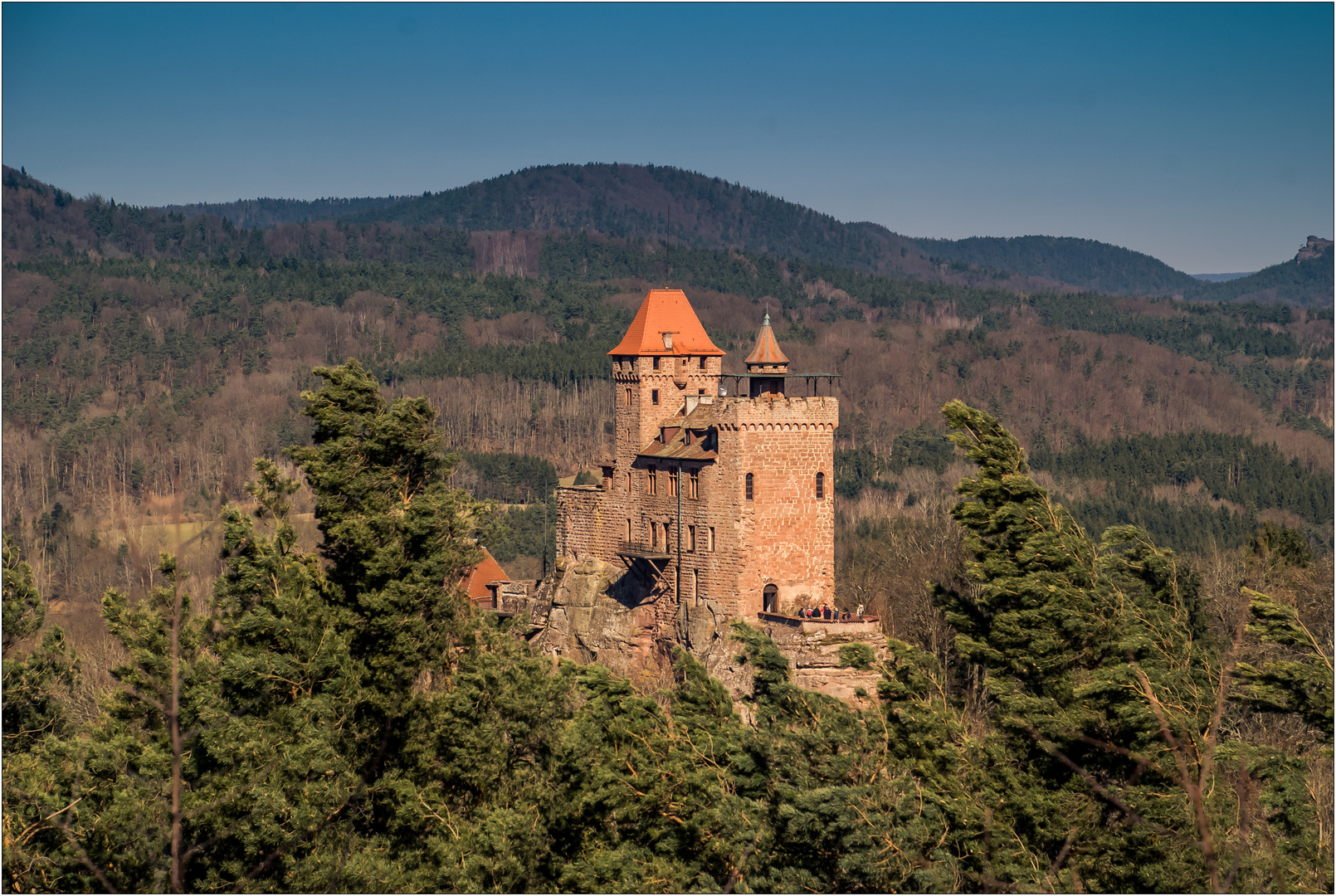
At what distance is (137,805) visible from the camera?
80.6 ft

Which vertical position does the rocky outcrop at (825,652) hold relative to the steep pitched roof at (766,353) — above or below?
below

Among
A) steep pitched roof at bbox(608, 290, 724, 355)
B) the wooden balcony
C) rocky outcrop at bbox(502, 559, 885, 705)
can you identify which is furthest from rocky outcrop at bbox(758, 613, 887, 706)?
steep pitched roof at bbox(608, 290, 724, 355)

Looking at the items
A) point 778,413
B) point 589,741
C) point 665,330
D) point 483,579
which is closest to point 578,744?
point 589,741

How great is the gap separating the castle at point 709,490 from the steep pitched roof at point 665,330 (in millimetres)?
90

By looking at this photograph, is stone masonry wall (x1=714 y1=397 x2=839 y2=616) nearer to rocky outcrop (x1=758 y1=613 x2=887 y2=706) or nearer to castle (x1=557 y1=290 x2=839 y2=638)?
castle (x1=557 y1=290 x2=839 y2=638)

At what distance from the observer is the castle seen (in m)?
54.2

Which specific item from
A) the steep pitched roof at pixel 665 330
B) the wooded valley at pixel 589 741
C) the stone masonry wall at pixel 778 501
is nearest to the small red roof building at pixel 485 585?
the steep pitched roof at pixel 665 330

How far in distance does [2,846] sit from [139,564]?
1402cm

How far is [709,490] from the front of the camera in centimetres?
5503

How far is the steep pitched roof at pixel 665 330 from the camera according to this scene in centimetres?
6047

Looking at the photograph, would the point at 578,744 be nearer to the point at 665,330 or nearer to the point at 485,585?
the point at 665,330

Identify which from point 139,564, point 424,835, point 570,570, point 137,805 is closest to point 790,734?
point 424,835

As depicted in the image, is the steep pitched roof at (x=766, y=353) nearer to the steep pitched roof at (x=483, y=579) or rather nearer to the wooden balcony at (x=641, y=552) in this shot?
the wooden balcony at (x=641, y=552)

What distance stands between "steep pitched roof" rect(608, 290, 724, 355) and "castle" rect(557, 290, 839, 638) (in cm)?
9
